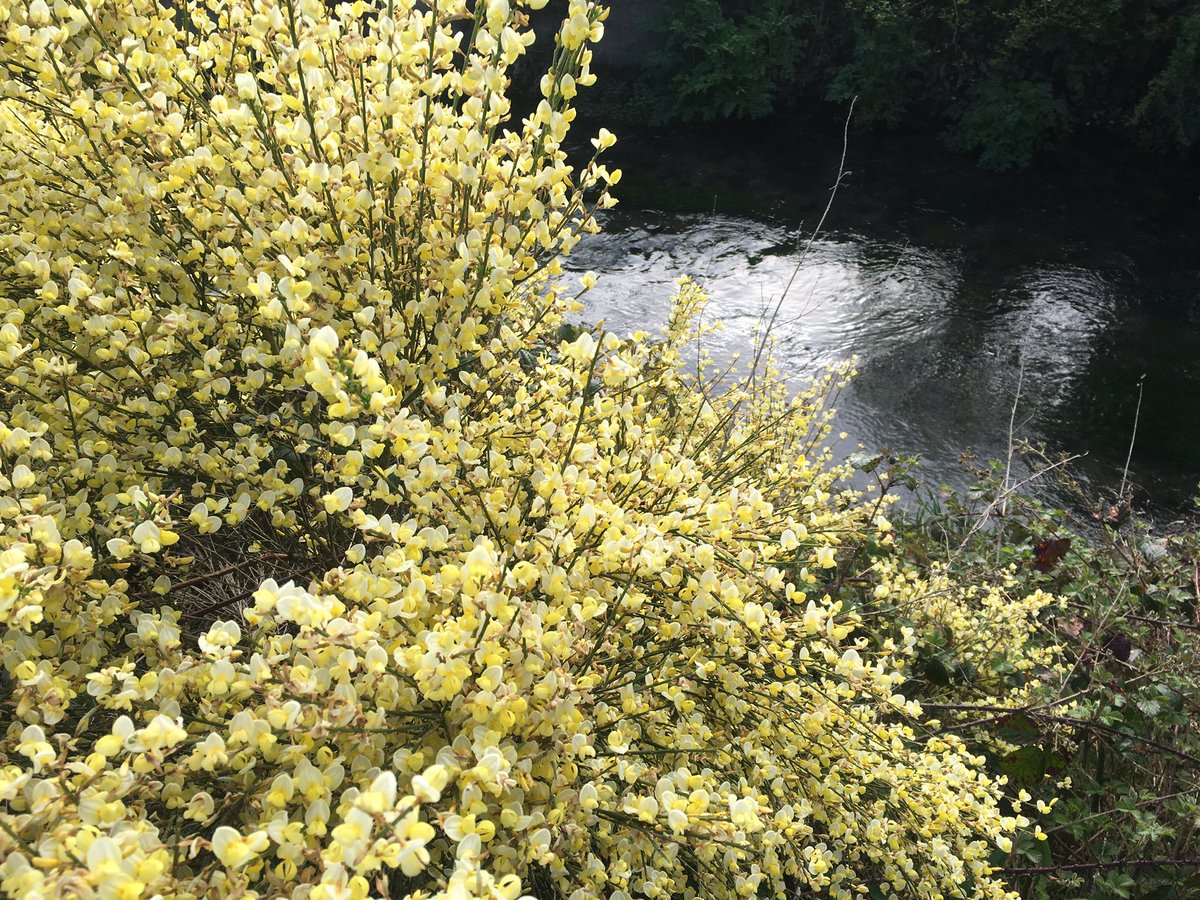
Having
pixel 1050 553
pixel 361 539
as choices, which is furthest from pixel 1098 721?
pixel 361 539

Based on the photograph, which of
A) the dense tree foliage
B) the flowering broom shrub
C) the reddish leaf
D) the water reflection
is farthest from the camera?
the dense tree foliage

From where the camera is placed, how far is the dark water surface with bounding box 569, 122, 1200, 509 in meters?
6.97

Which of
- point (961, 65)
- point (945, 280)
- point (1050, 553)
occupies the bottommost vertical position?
point (1050, 553)

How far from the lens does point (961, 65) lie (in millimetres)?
12039

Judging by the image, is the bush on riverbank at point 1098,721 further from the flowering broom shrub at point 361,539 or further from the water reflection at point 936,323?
the water reflection at point 936,323

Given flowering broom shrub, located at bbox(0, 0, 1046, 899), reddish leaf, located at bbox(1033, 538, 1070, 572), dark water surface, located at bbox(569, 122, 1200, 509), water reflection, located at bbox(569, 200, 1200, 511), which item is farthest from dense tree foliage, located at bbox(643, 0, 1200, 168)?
flowering broom shrub, located at bbox(0, 0, 1046, 899)

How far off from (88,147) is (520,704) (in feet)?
4.53

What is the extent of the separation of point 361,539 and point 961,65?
13.7 meters

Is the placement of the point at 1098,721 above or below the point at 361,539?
below

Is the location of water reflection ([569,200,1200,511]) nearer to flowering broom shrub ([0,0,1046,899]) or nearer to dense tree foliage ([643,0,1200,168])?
dense tree foliage ([643,0,1200,168])

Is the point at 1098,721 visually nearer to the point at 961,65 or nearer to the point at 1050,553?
the point at 1050,553

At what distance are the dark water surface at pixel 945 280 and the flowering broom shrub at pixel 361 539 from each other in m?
4.98

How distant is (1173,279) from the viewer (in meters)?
8.91

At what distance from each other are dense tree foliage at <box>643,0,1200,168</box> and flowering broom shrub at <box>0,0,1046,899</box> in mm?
11574
